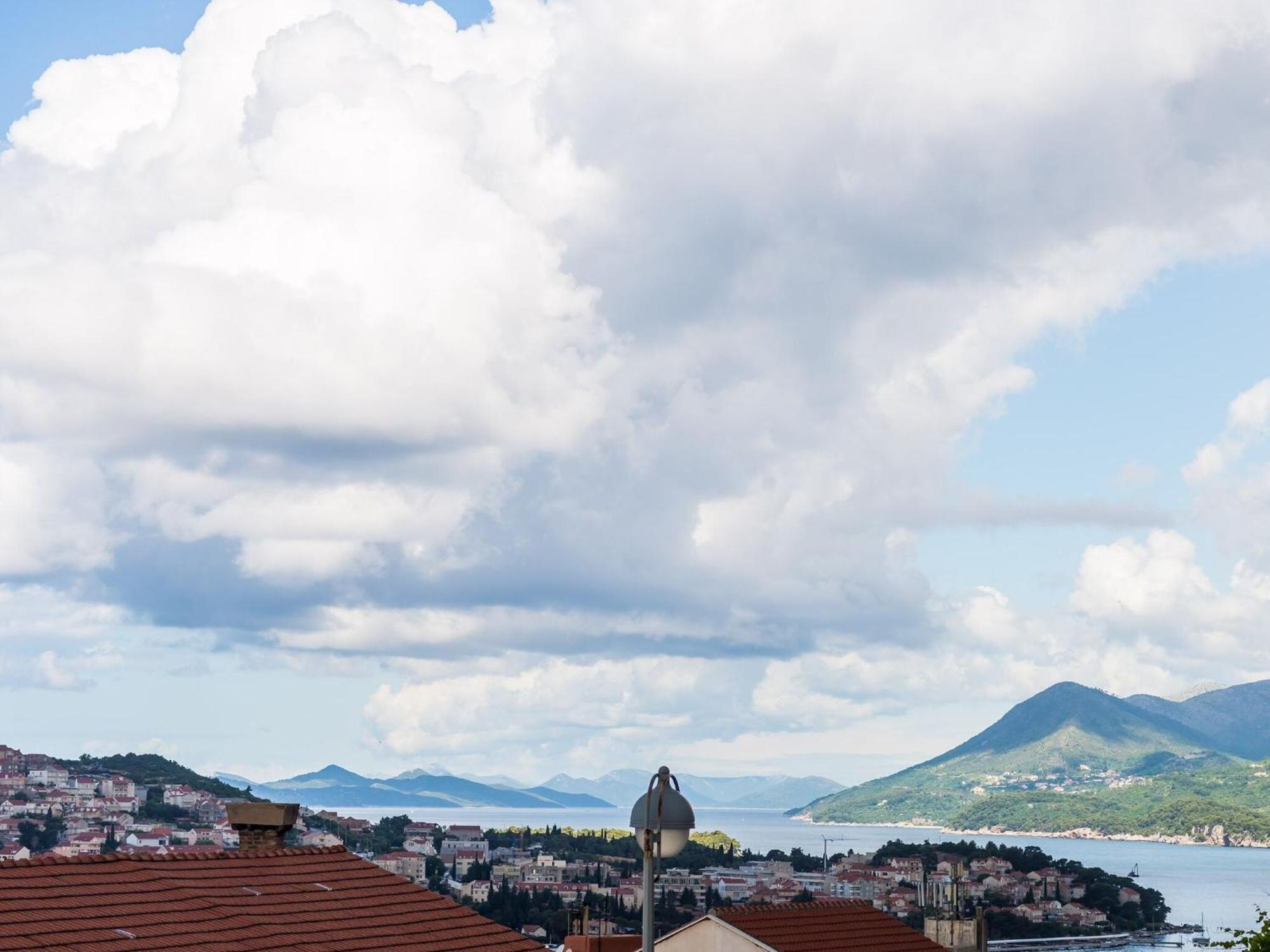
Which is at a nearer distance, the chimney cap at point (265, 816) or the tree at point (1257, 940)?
the chimney cap at point (265, 816)

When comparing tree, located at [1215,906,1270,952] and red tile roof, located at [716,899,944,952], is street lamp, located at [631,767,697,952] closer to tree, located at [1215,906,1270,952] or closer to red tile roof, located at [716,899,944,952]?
tree, located at [1215,906,1270,952]

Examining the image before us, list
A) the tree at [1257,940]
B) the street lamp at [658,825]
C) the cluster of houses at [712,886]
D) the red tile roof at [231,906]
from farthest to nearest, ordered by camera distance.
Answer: the cluster of houses at [712,886]
the tree at [1257,940]
the red tile roof at [231,906]
the street lamp at [658,825]

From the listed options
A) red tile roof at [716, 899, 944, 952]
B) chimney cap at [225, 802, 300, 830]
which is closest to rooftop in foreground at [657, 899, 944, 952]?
red tile roof at [716, 899, 944, 952]

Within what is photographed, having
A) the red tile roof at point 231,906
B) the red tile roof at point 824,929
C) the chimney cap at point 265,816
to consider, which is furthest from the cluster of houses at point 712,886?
the red tile roof at point 231,906

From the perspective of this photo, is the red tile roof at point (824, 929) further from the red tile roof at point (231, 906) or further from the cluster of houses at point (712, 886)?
the cluster of houses at point (712, 886)

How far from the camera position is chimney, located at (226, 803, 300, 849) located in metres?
22.6

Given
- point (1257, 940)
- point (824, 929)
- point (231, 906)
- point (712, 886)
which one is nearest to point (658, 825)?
point (231, 906)

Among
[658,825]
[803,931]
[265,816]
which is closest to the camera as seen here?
[658,825]

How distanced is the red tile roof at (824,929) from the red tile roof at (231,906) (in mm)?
11111

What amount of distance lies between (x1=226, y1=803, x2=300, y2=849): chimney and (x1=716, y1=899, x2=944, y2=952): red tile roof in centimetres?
1160

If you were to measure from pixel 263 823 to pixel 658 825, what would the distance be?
11382mm

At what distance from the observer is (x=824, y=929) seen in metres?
32.5

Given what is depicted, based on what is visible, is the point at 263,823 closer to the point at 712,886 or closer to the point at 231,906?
the point at 231,906

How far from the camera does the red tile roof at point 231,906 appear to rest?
16.2 meters
